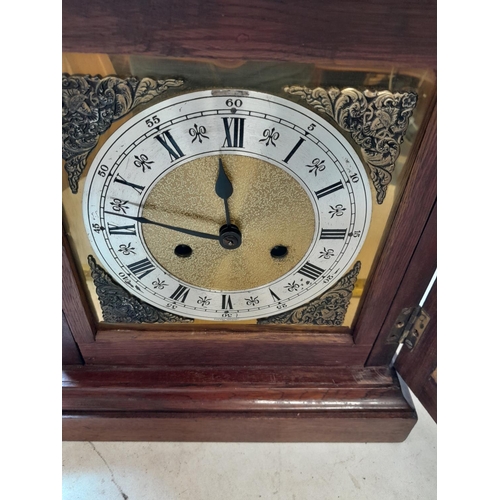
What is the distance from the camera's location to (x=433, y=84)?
1.82 ft

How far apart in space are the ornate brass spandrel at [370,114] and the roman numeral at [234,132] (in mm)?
74

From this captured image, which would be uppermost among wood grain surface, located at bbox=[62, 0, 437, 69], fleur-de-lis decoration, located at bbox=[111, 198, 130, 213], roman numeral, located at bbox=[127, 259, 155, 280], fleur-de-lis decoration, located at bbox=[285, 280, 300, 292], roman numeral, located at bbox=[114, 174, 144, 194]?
wood grain surface, located at bbox=[62, 0, 437, 69]

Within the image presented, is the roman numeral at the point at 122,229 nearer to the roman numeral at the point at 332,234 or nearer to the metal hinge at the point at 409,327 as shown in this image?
the roman numeral at the point at 332,234

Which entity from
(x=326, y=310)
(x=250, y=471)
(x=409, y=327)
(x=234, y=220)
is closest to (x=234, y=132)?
(x=234, y=220)

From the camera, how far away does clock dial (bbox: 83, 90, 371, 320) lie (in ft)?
1.94

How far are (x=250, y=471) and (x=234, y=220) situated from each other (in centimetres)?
54

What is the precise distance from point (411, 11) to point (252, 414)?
2.44 ft

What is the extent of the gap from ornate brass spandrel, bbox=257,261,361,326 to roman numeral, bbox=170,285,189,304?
0.15m

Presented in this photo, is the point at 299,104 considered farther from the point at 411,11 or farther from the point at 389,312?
the point at 389,312

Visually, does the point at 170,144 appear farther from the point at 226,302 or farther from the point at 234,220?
the point at 226,302

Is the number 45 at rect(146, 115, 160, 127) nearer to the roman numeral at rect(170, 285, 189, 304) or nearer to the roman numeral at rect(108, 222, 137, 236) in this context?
the roman numeral at rect(108, 222, 137, 236)

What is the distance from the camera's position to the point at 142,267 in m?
0.75

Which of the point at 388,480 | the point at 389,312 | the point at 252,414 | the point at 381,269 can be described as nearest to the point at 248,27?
the point at 381,269

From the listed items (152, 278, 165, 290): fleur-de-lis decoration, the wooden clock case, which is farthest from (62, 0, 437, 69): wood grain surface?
(152, 278, 165, 290): fleur-de-lis decoration
